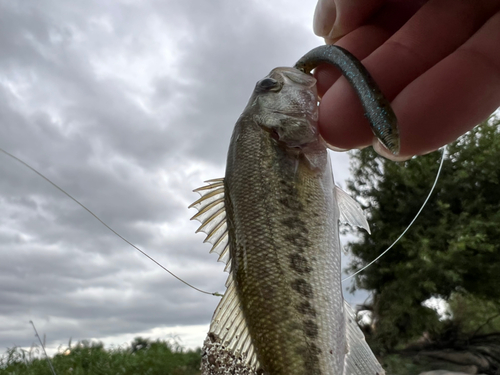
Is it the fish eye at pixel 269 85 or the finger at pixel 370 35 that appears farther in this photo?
the fish eye at pixel 269 85

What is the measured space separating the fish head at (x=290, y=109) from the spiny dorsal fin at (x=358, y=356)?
2.08 feet

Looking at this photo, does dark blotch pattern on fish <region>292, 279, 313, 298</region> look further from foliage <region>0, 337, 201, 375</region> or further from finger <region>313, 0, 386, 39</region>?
foliage <region>0, 337, 201, 375</region>

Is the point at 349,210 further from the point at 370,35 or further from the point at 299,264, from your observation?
the point at 370,35

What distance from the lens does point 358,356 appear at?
1483 mm

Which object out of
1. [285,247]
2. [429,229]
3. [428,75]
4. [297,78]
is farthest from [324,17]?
[429,229]

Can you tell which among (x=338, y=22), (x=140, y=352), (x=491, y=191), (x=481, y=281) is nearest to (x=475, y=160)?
(x=491, y=191)

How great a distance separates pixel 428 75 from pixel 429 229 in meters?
12.2

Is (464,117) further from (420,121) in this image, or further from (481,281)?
(481,281)

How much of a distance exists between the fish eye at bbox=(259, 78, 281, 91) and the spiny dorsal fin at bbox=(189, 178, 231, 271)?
0.40 m

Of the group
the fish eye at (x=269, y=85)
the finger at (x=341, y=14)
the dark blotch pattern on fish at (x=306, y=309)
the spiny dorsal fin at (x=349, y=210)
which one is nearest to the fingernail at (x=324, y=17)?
the finger at (x=341, y=14)

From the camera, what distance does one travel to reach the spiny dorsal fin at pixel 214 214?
1.66 meters

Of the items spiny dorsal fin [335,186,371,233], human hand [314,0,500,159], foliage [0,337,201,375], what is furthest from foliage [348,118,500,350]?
human hand [314,0,500,159]

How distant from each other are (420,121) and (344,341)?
821 mm

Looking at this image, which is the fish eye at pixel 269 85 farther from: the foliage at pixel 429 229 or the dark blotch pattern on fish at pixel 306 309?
the foliage at pixel 429 229
